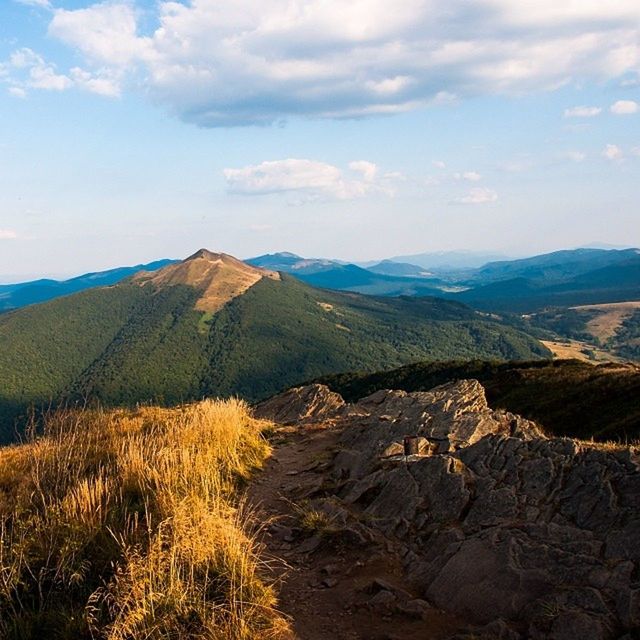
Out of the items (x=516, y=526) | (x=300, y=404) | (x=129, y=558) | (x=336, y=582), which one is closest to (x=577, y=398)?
(x=300, y=404)

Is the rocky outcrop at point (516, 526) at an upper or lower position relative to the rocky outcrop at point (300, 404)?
upper

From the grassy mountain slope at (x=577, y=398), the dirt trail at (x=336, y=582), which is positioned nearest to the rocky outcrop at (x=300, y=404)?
the grassy mountain slope at (x=577, y=398)

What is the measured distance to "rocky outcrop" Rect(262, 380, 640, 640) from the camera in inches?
226

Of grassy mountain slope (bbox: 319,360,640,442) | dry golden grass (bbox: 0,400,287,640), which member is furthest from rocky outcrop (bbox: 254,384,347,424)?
dry golden grass (bbox: 0,400,287,640)

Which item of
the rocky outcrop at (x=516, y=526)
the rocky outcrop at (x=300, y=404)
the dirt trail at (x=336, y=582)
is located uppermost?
the rocky outcrop at (x=516, y=526)

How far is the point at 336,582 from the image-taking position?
7.18 metres

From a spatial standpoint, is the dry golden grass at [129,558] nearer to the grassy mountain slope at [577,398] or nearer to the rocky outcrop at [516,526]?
the rocky outcrop at [516,526]

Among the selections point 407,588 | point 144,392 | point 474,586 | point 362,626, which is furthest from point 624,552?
point 144,392

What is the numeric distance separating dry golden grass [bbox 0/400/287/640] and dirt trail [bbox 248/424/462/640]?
500 mm

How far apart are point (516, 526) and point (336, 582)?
2638 mm

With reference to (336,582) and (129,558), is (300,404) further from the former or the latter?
(129,558)

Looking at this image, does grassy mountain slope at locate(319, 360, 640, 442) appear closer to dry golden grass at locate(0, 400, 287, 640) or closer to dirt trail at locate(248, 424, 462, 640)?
dirt trail at locate(248, 424, 462, 640)

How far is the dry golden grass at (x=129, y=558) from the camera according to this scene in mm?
5695

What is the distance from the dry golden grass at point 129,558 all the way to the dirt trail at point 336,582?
50 centimetres
